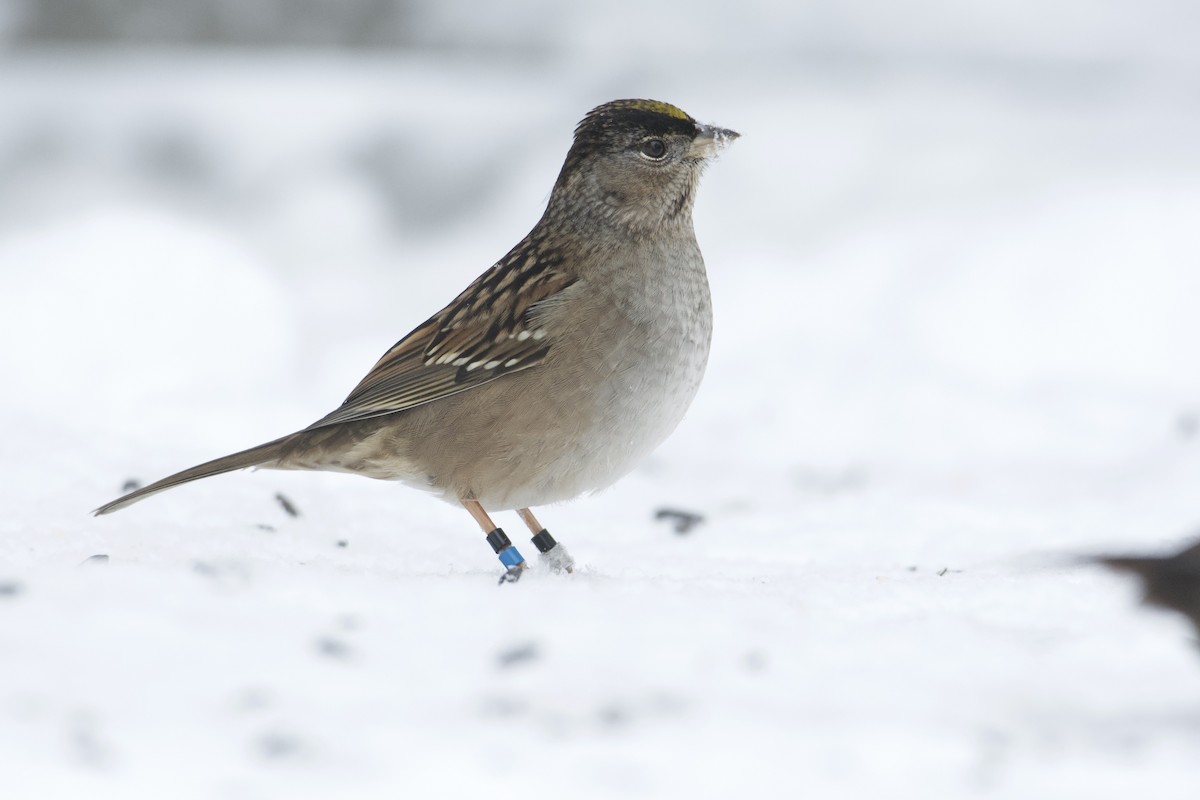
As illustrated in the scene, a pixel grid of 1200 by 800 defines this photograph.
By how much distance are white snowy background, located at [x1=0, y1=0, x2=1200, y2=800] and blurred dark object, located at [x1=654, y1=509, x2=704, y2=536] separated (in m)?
0.09

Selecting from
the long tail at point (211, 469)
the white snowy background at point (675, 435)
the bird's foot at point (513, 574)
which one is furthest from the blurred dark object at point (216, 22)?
the bird's foot at point (513, 574)

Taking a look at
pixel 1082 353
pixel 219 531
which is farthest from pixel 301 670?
pixel 1082 353

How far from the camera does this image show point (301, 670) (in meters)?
2.37

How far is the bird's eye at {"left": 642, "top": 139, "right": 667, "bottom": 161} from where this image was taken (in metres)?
3.76

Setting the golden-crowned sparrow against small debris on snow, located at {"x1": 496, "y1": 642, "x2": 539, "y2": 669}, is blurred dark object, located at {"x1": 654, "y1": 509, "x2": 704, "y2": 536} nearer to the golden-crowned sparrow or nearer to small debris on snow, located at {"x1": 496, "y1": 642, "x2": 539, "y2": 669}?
the golden-crowned sparrow

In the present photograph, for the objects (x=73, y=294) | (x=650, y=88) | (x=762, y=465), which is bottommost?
(x=762, y=465)

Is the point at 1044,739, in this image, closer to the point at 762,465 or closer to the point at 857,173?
the point at 762,465

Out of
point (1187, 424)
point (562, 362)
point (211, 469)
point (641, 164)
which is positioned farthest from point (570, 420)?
point (1187, 424)

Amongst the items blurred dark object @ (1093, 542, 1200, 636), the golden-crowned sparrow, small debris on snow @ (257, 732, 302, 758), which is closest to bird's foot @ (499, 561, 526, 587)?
the golden-crowned sparrow

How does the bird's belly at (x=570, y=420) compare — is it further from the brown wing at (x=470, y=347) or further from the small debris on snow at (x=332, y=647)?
the small debris on snow at (x=332, y=647)

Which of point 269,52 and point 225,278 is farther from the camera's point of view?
point 269,52

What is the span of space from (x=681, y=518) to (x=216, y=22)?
559 cm

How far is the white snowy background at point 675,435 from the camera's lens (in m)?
2.16

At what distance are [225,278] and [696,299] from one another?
14.0 feet
